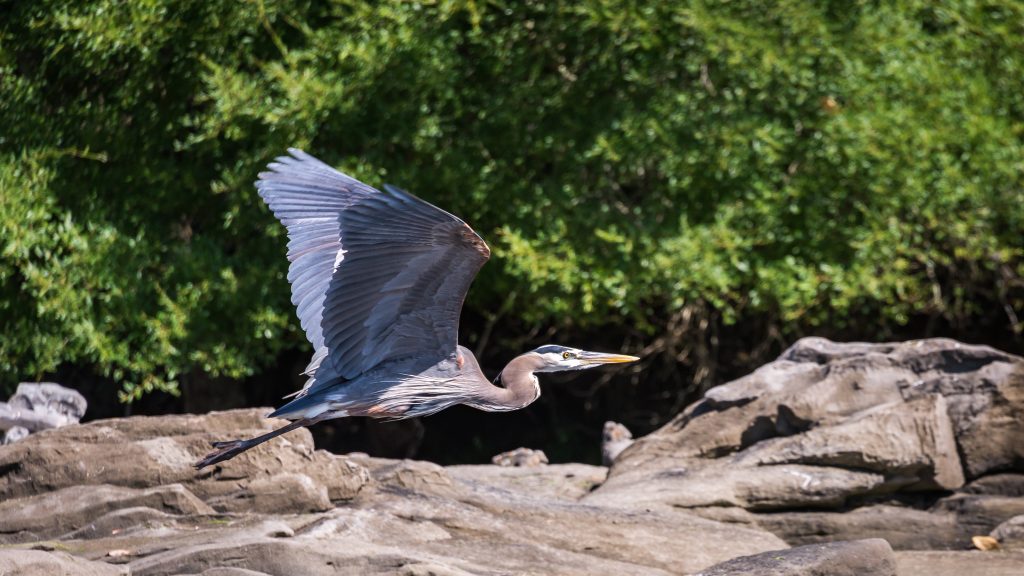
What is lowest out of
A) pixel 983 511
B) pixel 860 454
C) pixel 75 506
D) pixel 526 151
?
pixel 983 511

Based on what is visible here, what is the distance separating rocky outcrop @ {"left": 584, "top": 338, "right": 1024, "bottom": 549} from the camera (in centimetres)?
608

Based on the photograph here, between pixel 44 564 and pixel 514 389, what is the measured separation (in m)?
2.09

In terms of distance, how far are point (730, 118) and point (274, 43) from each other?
3067 millimetres

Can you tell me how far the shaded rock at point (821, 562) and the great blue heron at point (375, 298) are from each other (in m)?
1.28

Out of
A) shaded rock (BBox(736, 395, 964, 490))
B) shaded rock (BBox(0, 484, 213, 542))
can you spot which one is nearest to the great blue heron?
shaded rock (BBox(0, 484, 213, 542))

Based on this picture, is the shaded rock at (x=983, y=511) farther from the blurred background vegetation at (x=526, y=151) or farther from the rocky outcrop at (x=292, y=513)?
the blurred background vegetation at (x=526, y=151)

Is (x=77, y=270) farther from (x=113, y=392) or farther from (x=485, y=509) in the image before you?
(x=485, y=509)

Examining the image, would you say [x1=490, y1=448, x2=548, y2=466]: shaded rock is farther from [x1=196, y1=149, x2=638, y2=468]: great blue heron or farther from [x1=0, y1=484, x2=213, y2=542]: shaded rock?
[x1=0, y1=484, x2=213, y2=542]: shaded rock

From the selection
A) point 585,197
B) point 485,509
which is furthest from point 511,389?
point 585,197

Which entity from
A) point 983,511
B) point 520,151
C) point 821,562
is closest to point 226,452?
point 821,562

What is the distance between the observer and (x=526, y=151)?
8680 mm

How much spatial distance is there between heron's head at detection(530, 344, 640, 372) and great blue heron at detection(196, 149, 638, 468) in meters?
0.10

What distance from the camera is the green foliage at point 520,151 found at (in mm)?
8039

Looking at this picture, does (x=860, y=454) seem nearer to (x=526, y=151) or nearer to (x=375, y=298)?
(x=375, y=298)
